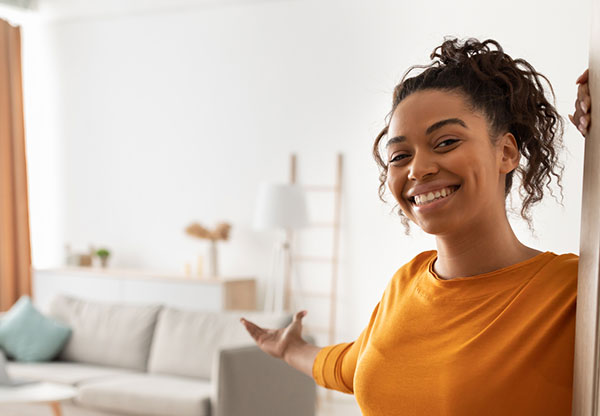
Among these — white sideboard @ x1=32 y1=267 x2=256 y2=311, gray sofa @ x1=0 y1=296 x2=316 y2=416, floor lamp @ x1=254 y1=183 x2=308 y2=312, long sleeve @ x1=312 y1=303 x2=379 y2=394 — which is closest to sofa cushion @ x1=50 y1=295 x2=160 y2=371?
gray sofa @ x1=0 y1=296 x2=316 y2=416

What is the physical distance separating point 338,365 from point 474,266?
519 millimetres

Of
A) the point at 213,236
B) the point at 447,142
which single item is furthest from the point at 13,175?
the point at 447,142

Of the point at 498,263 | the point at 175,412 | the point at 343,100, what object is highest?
the point at 343,100

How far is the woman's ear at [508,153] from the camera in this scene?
133 cm

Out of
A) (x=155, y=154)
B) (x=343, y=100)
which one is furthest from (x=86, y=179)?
(x=343, y=100)

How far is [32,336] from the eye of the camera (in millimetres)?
5375

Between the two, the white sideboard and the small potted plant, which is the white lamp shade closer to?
the white sideboard

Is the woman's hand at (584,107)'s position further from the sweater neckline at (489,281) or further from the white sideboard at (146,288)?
the white sideboard at (146,288)

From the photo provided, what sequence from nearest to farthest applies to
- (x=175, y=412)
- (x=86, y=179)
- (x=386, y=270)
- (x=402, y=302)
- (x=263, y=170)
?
1. (x=402, y=302)
2. (x=175, y=412)
3. (x=386, y=270)
4. (x=263, y=170)
5. (x=86, y=179)

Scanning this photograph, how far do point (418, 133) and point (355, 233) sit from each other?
482 cm

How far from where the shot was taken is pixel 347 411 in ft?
18.9

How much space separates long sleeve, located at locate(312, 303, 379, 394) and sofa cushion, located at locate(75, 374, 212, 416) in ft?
8.40

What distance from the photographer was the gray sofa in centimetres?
414

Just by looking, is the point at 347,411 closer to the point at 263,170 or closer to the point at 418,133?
the point at 263,170
